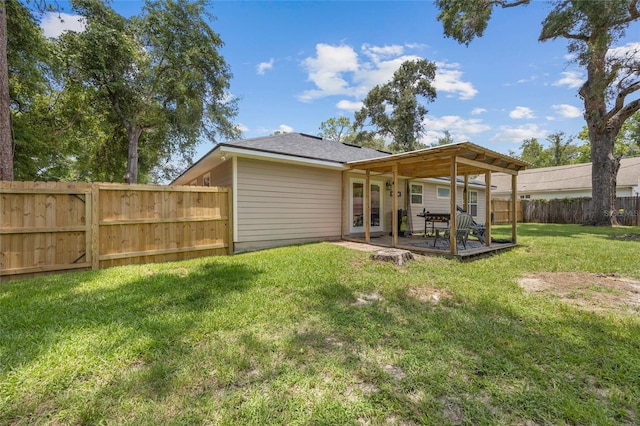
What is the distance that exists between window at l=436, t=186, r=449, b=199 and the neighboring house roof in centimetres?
1372

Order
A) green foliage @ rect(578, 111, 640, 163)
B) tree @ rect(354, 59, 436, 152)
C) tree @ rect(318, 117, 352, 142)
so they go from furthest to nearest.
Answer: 1. tree @ rect(318, 117, 352, 142)
2. green foliage @ rect(578, 111, 640, 163)
3. tree @ rect(354, 59, 436, 152)

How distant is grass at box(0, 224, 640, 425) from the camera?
1698mm

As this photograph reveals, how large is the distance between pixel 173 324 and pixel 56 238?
11.9 feet

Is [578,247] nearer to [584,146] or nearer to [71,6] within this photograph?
[71,6]

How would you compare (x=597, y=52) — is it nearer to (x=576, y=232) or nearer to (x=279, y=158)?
(x=576, y=232)

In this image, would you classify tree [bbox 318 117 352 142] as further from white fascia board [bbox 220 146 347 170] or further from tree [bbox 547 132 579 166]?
tree [bbox 547 132 579 166]

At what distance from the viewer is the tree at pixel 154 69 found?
38.3 ft

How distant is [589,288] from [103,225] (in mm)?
8305

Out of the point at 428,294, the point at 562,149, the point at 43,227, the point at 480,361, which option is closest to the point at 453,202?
the point at 428,294

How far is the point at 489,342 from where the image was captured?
2.51 metres

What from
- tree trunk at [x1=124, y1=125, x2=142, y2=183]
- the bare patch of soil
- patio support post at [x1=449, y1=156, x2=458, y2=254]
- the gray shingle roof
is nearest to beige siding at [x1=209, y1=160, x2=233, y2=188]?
the gray shingle roof

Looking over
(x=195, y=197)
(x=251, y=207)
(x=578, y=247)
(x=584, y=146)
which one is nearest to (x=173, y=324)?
(x=195, y=197)

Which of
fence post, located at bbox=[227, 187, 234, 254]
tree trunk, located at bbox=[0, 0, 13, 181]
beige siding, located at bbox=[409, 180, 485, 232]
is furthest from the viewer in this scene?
beige siding, located at bbox=[409, 180, 485, 232]

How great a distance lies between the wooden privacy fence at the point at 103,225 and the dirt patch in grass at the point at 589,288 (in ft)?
20.5
